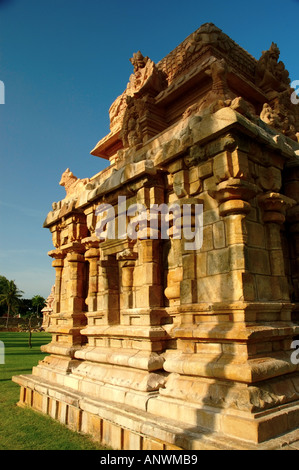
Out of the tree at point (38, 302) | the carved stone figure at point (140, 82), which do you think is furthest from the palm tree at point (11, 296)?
the carved stone figure at point (140, 82)

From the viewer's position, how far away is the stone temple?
11.8 ft

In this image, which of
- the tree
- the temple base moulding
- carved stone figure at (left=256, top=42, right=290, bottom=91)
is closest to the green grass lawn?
the temple base moulding

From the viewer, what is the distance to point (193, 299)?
14.1 ft

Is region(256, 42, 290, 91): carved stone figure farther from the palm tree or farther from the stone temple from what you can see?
the palm tree

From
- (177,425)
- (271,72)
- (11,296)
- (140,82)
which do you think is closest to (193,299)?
(177,425)

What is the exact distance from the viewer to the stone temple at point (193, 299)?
3.61 meters

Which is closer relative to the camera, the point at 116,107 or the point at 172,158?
the point at 172,158

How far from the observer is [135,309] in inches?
208

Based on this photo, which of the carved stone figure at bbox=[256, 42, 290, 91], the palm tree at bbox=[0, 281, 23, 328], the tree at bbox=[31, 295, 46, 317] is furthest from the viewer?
the tree at bbox=[31, 295, 46, 317]

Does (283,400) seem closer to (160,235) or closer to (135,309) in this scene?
(135,309)

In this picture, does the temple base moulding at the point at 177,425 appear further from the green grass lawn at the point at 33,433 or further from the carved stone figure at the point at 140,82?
the carved stone figure at the point at 140,82
